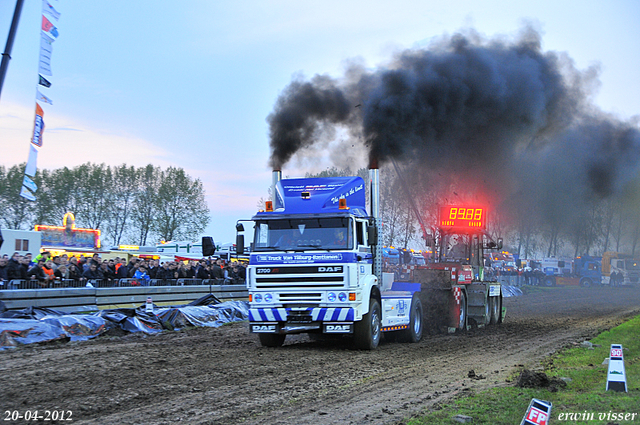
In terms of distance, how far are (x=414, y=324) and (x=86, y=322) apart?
24.6ft

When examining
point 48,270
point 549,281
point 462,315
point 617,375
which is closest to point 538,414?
point 617,375

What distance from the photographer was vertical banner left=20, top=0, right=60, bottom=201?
43.4ft

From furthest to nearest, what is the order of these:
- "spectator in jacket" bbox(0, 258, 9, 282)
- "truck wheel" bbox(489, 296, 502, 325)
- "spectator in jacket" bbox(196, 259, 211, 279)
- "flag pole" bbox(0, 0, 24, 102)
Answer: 1. "spectator in jacket" bbox(196, 259, 211, 279)
2. "truck wheel" bbox(489, 296, 502, 325)
3. "spectator in jacket" bbox(0, 258, 9, 282)
4. "flag pole" bbox(0, 0, 24, 102)

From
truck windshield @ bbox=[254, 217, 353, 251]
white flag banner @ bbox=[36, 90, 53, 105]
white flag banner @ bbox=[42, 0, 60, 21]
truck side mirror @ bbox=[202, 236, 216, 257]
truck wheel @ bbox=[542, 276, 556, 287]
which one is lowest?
truck wheel @ bbox=[542, 276, 556, 287]

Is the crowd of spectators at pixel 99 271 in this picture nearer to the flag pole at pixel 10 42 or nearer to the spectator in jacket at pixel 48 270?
the spectator in jacket at pixel 48 270

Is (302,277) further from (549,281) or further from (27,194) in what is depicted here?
(549,281)

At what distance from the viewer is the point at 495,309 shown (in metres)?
20.1

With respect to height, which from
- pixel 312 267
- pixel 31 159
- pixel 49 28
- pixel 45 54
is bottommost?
pixel 312 267

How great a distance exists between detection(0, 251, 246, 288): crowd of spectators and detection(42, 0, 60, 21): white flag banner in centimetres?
600

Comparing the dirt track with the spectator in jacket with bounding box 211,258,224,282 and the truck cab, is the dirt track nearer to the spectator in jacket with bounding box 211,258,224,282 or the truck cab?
the truck cab

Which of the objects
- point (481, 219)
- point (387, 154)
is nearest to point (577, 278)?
point (481, 219)

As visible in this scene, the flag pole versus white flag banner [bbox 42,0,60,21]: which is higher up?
white flag banner [bbox 42,0,60,21]

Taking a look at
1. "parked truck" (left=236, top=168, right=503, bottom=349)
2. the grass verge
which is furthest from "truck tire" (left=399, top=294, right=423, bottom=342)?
the grass verge

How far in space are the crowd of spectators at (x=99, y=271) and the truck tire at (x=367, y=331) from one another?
332 inches
